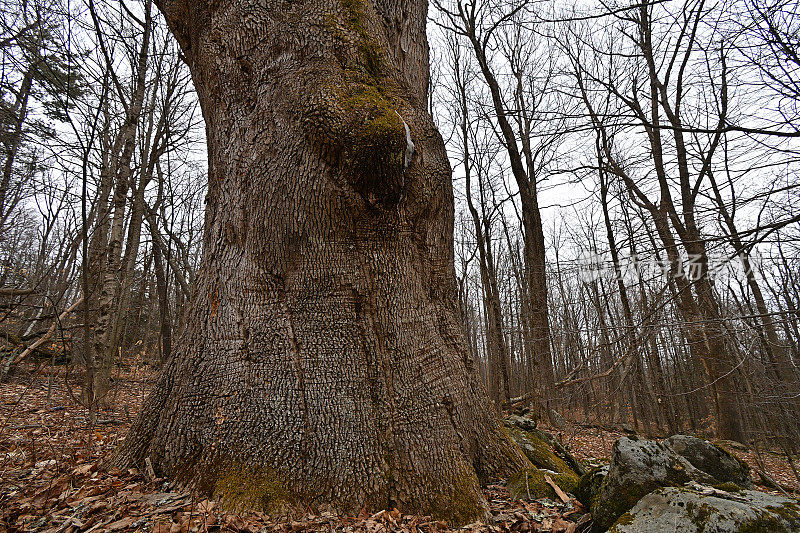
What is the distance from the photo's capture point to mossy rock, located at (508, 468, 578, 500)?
Result: 239 cm

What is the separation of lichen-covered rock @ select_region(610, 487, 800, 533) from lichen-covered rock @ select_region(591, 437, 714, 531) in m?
0.14

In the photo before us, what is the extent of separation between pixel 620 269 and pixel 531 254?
5492 millimetres

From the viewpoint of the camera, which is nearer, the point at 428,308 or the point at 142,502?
the point at 142,502

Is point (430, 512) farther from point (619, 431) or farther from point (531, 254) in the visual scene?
point (619, 431)

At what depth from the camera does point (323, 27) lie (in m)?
2.64

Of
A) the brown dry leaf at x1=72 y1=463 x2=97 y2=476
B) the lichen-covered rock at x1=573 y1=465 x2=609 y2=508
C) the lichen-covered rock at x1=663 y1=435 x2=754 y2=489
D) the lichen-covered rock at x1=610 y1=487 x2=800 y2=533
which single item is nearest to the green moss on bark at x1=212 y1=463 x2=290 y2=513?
the brown dry leaf at x1=72 y1=463 x2=97 y2=476

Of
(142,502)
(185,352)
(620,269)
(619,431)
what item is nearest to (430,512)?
(142,502)

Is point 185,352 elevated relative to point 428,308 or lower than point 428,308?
lower

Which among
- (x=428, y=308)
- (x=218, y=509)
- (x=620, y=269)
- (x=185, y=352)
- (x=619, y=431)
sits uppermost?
(x=620, y=269)

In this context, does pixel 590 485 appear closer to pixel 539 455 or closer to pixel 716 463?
pixel 539 455

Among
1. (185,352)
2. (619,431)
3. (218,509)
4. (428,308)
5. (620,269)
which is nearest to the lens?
(218,509)

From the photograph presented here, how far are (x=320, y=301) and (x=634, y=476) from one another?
2089mm

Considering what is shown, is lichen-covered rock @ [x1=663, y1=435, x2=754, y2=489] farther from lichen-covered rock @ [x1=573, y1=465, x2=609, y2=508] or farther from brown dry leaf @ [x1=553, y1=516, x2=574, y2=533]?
brown dry leaf @ [x1=553, y1=516, x2=574, y2=533]

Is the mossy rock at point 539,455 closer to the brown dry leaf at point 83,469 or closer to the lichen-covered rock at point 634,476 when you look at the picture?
the lichen-covered rock at point 634,476
